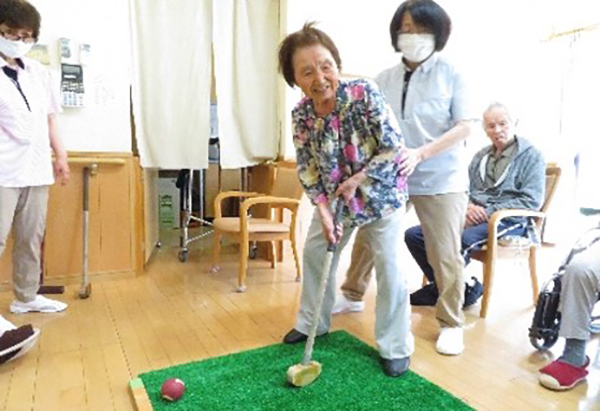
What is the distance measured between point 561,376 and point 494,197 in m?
1.10

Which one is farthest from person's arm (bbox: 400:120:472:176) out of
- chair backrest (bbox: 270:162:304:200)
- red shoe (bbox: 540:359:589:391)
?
chair backrest (bbox: 270:162:304:200)

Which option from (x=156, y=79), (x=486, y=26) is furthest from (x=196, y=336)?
(x=486, y=26)

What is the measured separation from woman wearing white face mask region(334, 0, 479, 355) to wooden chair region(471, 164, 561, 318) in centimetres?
42

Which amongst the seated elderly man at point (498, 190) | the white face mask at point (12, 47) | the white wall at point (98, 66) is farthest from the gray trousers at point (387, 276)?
the white wall at point (98, 66)

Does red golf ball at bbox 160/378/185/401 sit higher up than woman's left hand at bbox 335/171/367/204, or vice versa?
woman's left hand at bbox 335/171/367/204

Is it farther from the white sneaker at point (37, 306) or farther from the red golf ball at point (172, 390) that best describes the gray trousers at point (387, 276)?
the white sneaker at point (37, 306)

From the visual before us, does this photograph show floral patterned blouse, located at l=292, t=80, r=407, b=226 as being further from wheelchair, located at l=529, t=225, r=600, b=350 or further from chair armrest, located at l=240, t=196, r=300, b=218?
chair armrest, located at l=240, t=196, r=300, b=218

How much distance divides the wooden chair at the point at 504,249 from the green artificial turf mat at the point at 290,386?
817mm

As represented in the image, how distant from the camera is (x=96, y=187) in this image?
8.93ft

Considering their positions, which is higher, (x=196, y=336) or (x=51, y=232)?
(x=51, y=232)

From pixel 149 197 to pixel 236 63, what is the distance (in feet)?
3.98

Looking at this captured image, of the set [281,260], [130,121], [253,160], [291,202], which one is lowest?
[281,260]

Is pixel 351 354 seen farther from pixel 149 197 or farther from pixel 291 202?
pixel 149 197

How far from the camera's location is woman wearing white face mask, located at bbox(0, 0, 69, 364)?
1954mm
